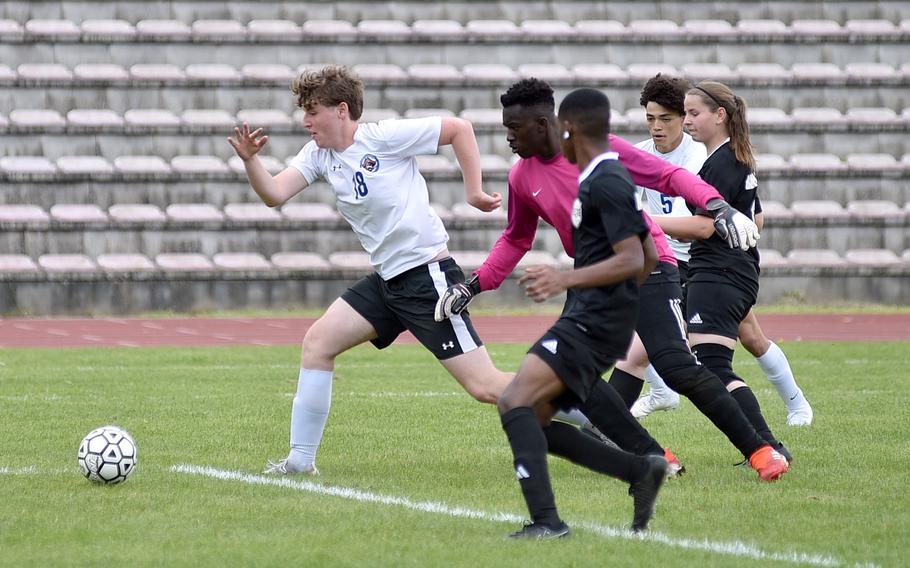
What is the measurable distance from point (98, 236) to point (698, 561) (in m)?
16.6

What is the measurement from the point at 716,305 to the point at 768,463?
1058 mm

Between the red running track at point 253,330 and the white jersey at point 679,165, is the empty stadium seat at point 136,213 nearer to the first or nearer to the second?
the red running track at point 253,330

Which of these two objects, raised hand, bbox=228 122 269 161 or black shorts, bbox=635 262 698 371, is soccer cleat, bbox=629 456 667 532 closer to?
black shorts, bbox=635 262 698 371

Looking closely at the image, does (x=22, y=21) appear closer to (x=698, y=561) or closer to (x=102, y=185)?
(x=102, y=185)

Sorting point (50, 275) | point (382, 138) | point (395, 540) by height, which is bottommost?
point (50, 275)

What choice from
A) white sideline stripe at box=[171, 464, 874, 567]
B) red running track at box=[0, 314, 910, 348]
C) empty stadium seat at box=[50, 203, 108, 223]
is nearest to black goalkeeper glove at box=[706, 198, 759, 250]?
white sideline stripe at box=[171, 464, 874, 567]

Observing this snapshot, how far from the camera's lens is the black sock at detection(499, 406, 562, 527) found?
15.7 ft

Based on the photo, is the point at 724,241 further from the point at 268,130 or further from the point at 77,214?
the point at 268,130

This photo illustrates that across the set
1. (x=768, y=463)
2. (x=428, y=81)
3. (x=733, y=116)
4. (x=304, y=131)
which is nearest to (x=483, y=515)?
(x=768, y=463)

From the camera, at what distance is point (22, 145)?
20484 millimetres

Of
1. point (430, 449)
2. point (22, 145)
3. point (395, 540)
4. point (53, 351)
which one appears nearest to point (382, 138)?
point (430, 449)

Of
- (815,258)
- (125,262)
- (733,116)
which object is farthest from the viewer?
(815,258)

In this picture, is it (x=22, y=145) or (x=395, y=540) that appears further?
(x=22, y=145)

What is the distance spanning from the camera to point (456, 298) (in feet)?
19.9
